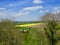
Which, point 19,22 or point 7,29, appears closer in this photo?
point 7,29

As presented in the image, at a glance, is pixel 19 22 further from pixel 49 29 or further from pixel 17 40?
pixel 49 29

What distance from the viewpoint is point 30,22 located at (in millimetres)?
4742

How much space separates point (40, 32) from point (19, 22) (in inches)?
24.3

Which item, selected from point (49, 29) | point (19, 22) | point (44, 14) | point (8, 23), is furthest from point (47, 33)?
point (8, 23)

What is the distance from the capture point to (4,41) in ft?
14.1

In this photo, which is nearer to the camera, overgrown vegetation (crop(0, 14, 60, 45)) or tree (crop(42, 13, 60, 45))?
overgrown vegetation (crop(0, 14, 60, 45))

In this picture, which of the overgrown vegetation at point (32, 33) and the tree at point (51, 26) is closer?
the overgrown vegetation at point (32, 33)

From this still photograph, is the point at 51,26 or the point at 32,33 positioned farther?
the point at 51,26

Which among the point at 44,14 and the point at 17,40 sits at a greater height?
the point at 44,14

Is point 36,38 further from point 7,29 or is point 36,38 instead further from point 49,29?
point 7,29

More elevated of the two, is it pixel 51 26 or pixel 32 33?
pixel 51 26

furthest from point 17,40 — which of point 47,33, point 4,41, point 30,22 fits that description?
point 47,33

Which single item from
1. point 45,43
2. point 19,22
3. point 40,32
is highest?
point 19,22

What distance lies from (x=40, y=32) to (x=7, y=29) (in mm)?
980
